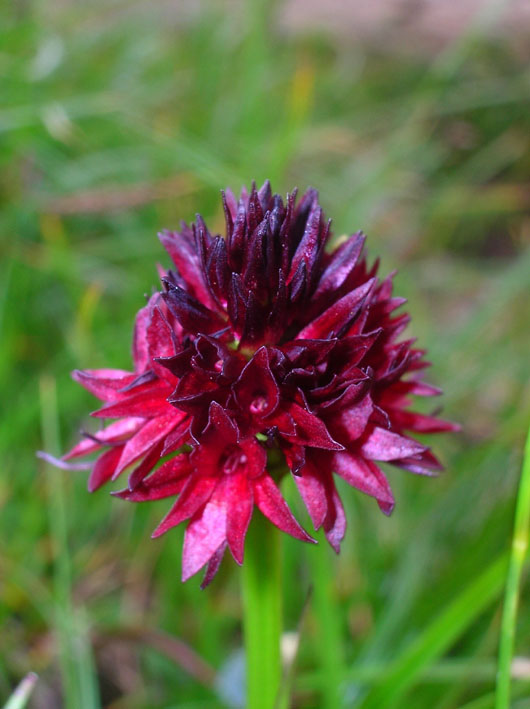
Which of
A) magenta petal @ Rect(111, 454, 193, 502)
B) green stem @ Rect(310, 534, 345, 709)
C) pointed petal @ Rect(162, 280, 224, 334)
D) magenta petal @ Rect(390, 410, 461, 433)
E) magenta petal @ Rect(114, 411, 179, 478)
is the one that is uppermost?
pointed petal @ Rect(162, 280, 224, 334)

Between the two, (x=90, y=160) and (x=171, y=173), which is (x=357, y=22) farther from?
(x=90, y=160)

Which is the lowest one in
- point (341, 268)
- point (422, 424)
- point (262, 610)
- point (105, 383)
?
point (262, 610)

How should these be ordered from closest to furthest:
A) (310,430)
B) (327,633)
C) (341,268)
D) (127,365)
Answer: (310,430) < (341,268) < (327,633) < (127,365)

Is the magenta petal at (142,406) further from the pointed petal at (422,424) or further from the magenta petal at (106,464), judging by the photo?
the pointed petal at (422,424)

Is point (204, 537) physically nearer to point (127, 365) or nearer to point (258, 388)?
point (258, 388)

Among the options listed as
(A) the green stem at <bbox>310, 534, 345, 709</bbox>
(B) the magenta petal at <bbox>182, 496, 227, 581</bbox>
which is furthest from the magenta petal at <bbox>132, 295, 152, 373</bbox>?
(A) the green stem at <bbox>310, 534, 345, 709</bbox>

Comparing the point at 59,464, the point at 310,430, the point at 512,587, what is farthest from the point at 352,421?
the point at 59,464

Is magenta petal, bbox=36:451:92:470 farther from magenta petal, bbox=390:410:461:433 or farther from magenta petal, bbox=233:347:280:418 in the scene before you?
magenta petal, bbox=390:410:461:433
